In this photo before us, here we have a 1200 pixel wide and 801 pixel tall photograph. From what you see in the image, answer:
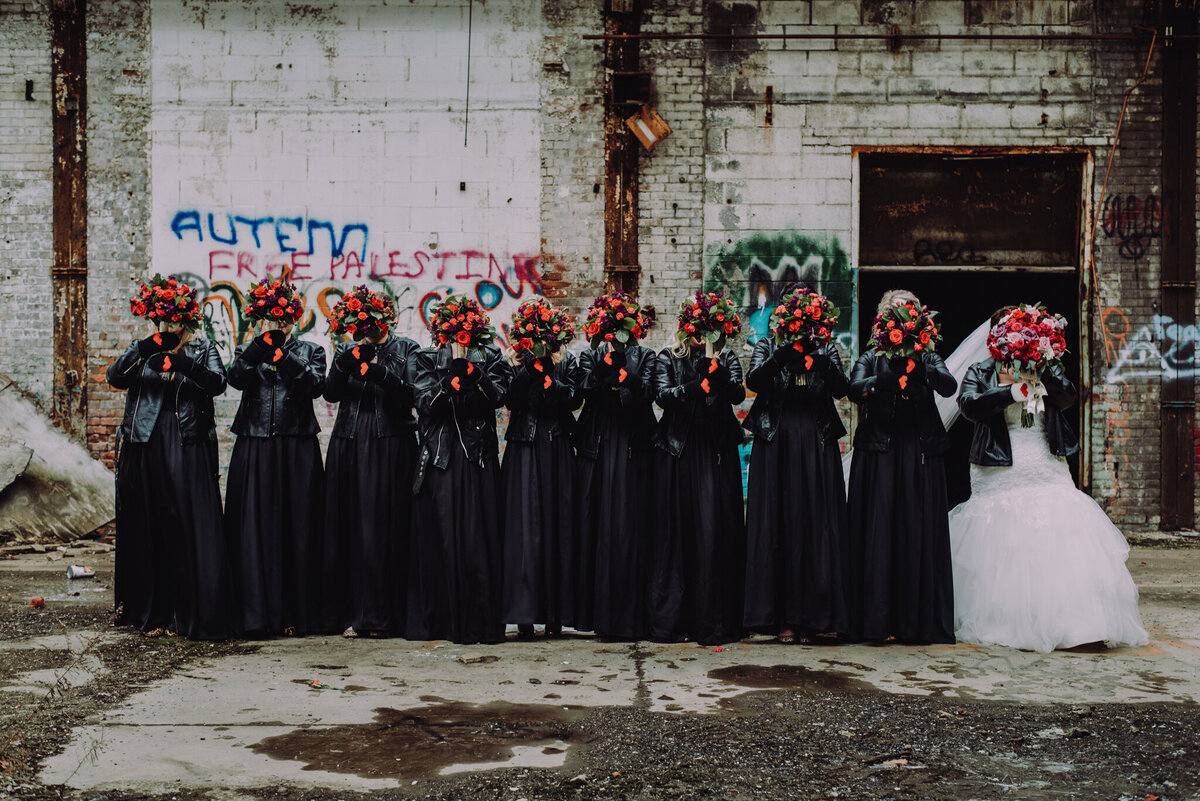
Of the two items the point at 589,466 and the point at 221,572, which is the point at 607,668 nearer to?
the point at 589,466

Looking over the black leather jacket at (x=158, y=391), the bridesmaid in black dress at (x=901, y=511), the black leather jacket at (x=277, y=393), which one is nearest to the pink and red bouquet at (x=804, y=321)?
the bridesmaid in black dress at (x=901, y=511)

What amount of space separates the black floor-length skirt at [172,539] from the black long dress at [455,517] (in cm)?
128

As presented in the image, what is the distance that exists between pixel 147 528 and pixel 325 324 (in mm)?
4957

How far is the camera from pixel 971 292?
1244 centimetres

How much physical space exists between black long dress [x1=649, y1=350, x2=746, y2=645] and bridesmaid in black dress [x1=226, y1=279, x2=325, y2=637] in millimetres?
2289

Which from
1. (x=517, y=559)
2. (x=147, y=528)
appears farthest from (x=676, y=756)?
(x=147, y=528)

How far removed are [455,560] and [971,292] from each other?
24.2 feet

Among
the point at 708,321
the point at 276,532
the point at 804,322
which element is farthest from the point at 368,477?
the point at 804,322

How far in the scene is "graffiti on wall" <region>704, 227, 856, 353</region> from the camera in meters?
12.1

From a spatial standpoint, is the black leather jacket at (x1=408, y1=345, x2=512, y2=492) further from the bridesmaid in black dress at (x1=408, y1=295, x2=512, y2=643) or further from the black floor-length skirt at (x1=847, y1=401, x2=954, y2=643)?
the black floor-length skirt at (x1=847, y1=401, x2=954, y2=643)

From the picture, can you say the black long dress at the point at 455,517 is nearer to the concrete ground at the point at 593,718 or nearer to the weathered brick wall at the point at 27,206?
the concrete ground at the point at 593,718

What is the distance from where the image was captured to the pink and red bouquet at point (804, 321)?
7.27 m

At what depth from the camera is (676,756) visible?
5004mm

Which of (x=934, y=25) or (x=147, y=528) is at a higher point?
(x=934, y=25)
